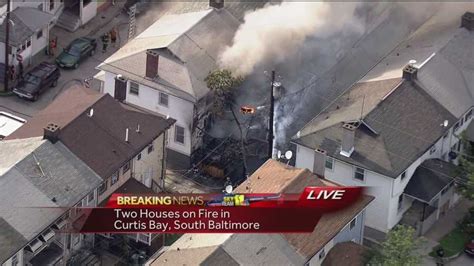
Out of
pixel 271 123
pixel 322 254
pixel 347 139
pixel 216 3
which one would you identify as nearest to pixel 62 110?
pixel 271 123

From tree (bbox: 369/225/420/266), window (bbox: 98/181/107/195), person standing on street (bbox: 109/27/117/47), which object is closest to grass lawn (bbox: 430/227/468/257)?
tree (bbox: 369/225/420/266)

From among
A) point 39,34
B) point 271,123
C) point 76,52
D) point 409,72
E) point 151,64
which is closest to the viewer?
point 271,123

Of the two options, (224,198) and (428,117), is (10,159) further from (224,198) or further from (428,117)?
(428,117)

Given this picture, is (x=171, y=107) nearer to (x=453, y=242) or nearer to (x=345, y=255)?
(x=345, y=255)

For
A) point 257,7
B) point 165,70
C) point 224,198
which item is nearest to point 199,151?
point 165,70

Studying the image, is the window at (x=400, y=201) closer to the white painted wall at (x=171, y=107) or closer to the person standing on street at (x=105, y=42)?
the white painted wall at (x=171, y=107)

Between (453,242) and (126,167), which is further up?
(126,167)

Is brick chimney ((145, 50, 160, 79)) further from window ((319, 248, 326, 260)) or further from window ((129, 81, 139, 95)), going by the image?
window ((319, 248, 326, 260))

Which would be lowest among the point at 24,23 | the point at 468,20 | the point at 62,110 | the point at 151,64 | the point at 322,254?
the point at 322,254
